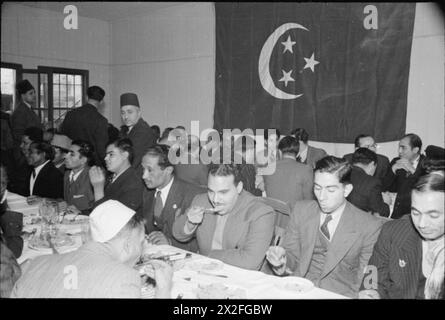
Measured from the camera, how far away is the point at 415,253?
6.69 feet

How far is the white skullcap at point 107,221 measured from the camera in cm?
175

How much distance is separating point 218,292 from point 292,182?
2334mm

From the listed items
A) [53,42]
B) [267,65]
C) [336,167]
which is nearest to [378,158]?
[267,65]

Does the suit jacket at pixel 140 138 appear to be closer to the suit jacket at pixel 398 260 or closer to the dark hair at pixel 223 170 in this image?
the dark hair at pixel 223 170

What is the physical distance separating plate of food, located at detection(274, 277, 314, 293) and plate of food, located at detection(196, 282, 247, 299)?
0.19 m

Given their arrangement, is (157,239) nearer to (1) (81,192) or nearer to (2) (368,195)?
(1) (81,192)

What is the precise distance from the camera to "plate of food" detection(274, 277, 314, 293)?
1.88 metres

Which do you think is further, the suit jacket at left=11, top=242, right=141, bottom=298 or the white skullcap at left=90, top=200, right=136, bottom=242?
the white skullcap at left=90, top=200, right=136, bottom=242

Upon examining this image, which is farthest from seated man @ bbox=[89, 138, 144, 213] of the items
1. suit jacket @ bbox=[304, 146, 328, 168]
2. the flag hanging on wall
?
the flag hanging on wall

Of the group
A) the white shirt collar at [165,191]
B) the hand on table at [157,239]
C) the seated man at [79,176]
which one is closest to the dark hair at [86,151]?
the seated man at [79,176]

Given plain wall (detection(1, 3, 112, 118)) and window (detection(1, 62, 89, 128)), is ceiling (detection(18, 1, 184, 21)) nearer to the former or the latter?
plain wall (detection(1, 3, 112, 118))

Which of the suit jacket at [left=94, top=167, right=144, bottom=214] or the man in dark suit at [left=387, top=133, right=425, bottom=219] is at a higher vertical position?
the man in dark suit at [left=387, top=133, right=425, bottom=219]

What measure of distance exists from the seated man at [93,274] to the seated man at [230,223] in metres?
Answer: 0.80
